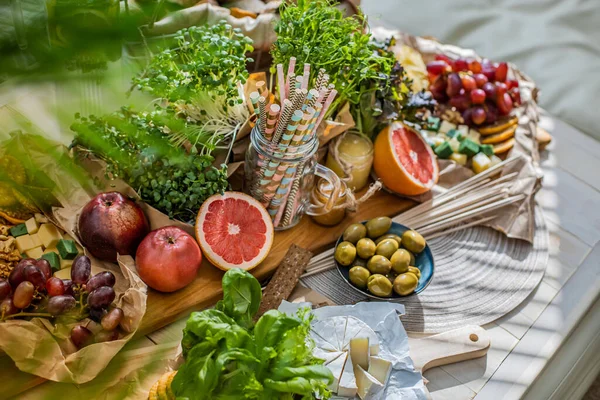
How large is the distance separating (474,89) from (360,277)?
0.72 m

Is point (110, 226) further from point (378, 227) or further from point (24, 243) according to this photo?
point (378, 227)

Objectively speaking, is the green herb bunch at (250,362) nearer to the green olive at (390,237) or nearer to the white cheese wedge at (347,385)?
the white cheese wedge at (347,385)

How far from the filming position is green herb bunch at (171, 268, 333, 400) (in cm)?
89

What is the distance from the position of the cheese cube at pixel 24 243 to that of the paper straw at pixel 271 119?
0.48 m

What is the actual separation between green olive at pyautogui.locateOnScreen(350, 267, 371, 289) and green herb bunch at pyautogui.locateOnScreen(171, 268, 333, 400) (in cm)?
27

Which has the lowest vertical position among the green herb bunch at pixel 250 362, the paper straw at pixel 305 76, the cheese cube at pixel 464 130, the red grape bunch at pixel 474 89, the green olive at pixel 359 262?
the green olive at pixel 359 262

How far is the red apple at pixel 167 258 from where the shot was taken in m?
1.14

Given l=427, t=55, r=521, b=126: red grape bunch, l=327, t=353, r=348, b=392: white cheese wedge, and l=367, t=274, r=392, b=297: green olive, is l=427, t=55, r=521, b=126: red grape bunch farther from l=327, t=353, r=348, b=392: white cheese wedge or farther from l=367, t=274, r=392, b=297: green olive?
l=327, t=353, r=348, b=392: white cheese wedge

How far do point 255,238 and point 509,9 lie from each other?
5.44 ft

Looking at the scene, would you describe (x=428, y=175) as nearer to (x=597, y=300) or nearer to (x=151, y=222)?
(x=597, y=300)

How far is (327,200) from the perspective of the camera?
1.34 m

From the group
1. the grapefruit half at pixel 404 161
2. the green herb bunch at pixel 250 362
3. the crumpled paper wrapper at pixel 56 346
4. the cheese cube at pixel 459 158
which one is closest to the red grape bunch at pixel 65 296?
the crumpled paper wrapper at pixel 56 346

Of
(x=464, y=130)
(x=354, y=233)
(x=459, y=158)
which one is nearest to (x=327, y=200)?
(x=354, y=233)

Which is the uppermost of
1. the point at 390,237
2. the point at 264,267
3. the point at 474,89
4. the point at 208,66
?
the point at 208,66
